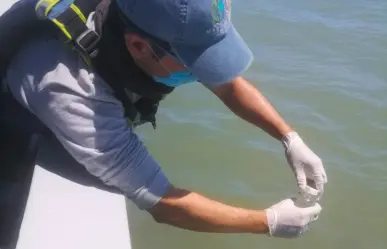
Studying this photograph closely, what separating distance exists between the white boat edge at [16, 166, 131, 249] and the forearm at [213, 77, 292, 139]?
778mm

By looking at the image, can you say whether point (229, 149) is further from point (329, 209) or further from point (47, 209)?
point (47, 209)

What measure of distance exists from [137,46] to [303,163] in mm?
967

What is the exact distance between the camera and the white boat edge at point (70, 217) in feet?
5.17

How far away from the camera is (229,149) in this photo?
137 inches

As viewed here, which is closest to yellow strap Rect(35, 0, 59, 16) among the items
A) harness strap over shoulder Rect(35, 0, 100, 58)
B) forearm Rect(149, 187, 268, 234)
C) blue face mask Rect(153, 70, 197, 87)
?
harness strap over shoulder Rect(35, 0, 100, 58)

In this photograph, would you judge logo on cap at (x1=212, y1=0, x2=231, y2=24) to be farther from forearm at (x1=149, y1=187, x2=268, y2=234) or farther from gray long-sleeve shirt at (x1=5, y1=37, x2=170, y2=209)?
forearm at (x1=149, y1=187, x2=268, y2=234)

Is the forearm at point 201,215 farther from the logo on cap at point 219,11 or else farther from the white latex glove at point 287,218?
the logo on cap at point 219,11

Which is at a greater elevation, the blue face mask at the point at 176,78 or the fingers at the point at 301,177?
the blue face mask at the point at 176,78

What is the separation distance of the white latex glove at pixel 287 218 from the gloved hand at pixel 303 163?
192mm

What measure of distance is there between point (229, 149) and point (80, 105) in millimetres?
1888

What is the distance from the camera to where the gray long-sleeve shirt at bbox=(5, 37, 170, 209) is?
5.48ft

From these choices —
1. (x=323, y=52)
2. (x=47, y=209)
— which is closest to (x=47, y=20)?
(x=47, y=209)

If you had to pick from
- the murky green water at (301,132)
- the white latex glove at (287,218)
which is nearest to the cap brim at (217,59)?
the white latex glove at (287,218)

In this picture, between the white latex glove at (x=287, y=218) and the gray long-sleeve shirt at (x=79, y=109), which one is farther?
the white latex glove at (x=287, y=218)
